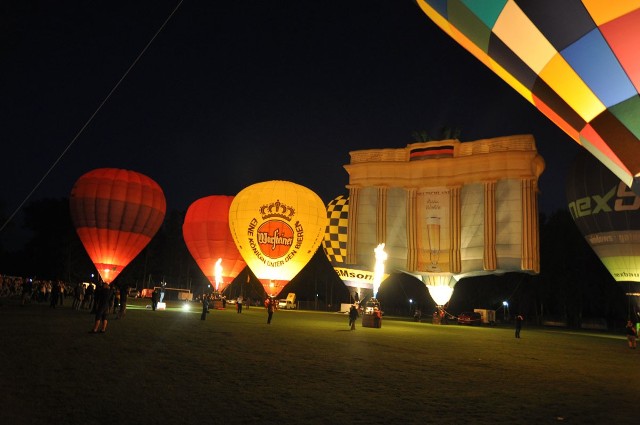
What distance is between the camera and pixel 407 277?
2618 inches

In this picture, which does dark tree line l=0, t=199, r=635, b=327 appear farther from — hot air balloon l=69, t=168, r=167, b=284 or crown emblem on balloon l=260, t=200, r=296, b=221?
hot air balloon l=69, t=168, r=167, b=284

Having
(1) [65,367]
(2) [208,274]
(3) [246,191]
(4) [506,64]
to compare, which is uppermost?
(3) [246,191]

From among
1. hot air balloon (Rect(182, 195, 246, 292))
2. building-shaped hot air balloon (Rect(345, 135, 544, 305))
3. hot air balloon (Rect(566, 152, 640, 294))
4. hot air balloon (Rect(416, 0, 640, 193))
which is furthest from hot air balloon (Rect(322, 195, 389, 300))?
hot air balloon (Rect(416, 0, 640, 193))

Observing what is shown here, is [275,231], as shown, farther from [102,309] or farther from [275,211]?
[102,309]

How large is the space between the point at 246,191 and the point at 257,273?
5.34 meters

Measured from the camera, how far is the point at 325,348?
10.8 m

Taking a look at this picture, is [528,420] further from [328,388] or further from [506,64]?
[506,64]

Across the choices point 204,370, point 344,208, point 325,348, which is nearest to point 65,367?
point 204,370

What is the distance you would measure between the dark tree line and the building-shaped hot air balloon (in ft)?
31.3

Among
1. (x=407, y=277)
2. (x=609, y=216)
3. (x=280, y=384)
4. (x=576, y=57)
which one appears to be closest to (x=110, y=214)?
(x=280, y=384)

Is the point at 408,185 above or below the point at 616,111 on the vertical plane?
above

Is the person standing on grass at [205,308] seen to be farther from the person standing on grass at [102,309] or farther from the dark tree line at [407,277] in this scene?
the dark tree line at [407,277]

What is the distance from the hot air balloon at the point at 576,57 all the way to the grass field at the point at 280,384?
12.4 feet

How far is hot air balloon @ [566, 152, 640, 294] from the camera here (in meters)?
24.2
